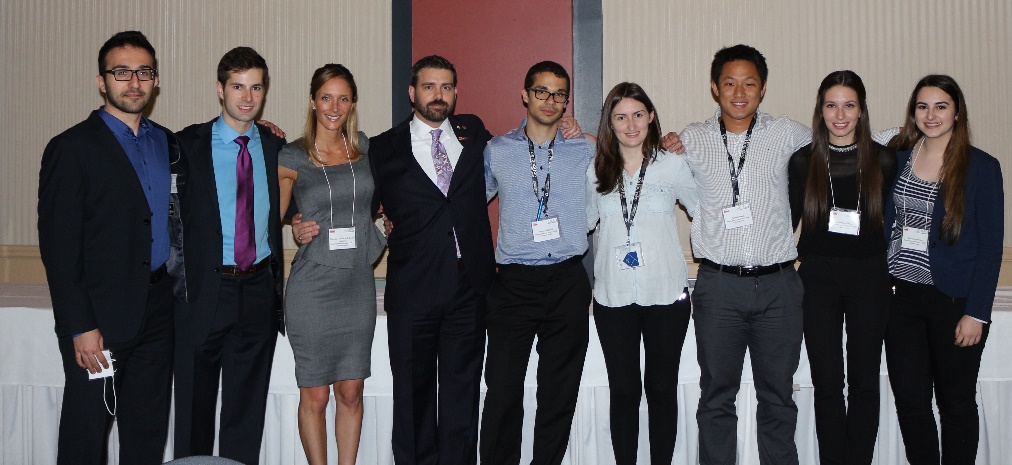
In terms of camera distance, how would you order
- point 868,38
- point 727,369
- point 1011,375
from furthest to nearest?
1. point 868,38
2. point 1011,375
3. point 727,369

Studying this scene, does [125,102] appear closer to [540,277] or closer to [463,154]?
[463,154]

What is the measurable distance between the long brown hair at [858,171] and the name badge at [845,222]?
0.03m

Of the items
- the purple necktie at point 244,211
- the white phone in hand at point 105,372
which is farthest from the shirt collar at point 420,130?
the white phone in hand at point 105,372

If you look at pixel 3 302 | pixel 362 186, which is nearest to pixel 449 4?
pixel 362 186

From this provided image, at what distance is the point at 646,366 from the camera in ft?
9.64

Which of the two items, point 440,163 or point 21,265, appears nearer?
point 440,163

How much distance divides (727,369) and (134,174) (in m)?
2.32

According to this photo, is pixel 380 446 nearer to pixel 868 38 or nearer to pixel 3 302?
pixel 3 302

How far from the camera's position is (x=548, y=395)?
3014 millimetres

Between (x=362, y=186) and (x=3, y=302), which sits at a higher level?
(x=362, y=186)

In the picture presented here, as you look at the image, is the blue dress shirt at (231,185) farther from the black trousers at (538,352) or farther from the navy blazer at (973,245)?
the navy blazer at (973,245)

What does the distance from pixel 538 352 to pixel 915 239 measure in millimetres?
1545

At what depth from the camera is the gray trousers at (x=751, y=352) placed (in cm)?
288

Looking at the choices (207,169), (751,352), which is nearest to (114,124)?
(207,169)
